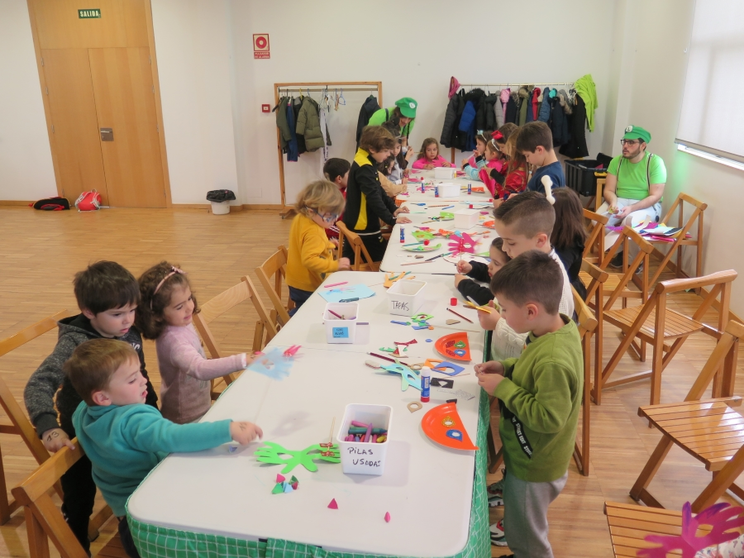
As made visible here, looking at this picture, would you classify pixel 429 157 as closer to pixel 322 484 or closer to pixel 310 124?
pixel 310 124

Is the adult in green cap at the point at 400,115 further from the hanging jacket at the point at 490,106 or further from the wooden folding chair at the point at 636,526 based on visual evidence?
the wooden folding chair at the point at 636,526

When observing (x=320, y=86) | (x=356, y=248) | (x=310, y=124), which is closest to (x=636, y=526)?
Result: (x=356, y=248)

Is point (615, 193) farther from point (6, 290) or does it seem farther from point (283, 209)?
point (6, 290)

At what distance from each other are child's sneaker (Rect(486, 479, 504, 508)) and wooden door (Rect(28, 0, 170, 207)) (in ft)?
22.8

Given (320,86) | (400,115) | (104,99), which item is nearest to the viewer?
(400,115)

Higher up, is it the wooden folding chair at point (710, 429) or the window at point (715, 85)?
the window at point (715, 85)

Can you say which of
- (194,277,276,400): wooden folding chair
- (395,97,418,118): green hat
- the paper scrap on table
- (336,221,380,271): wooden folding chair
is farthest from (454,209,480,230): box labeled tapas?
(395,97,418,118): green hat

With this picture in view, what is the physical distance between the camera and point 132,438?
1447 mm

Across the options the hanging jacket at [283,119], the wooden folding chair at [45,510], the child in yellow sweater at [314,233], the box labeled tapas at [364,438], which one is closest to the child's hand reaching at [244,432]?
the box labeled tapas at [364,438]

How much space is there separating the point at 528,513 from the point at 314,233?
5.90ft

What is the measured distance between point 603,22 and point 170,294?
6.65 meters

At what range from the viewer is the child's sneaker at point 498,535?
6.76 feet

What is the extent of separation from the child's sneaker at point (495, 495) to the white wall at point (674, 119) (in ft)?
8.72

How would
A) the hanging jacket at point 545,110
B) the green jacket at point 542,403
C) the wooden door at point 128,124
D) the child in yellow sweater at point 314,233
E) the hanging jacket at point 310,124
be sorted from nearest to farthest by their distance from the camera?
1. the green jacket at point 542,403
2. the child in yellow sweater at point 314,233
3. the hanging jacket at point 545,110
4. the hanging jacket at point 310,124
5. the wooden door at point 128,124
